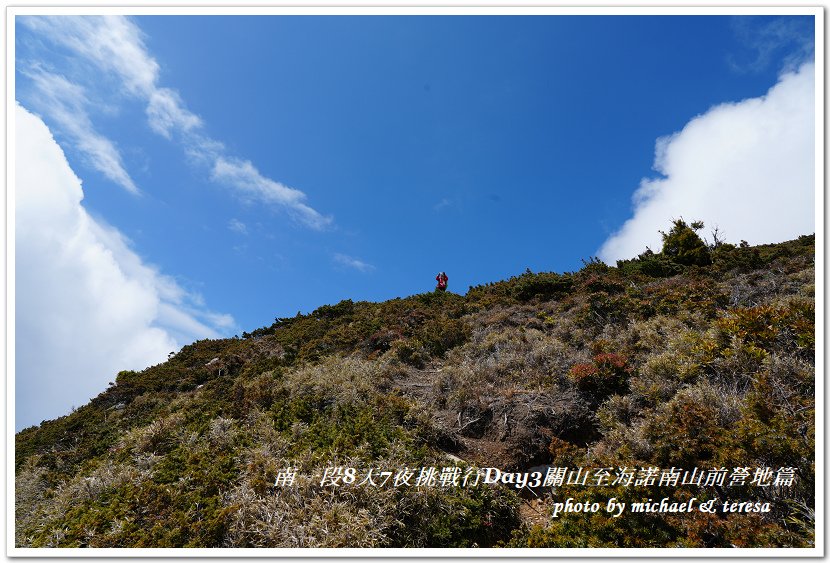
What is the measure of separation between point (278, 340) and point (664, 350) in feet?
52.8

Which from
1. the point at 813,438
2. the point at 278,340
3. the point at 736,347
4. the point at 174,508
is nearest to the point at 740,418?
the point at 813,438

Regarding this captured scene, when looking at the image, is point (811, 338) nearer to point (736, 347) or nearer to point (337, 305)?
point (736, 347)

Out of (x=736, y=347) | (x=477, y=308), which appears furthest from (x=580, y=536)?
(x=477, y=308)

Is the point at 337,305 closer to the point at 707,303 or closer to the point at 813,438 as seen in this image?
the point at 707,303

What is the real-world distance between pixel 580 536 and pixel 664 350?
5.42 metres

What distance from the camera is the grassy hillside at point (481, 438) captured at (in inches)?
208

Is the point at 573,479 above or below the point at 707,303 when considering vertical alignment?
below

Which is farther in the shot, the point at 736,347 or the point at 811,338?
the point at 736,347

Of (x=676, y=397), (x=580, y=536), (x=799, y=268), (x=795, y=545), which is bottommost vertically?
(x=580, y=536)

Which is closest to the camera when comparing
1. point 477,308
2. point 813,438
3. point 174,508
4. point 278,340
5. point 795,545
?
point 795,545

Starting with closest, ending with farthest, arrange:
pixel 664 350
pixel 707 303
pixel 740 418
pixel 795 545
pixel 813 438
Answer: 1. pixel 795 545
2. pixel 813 438
3. pixel 740 418
4. pixel 664 350
5. pixel 707 303

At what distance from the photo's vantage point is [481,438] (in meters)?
8.34

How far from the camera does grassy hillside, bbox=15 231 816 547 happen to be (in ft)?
17.3

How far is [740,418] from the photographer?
19.5 feet
